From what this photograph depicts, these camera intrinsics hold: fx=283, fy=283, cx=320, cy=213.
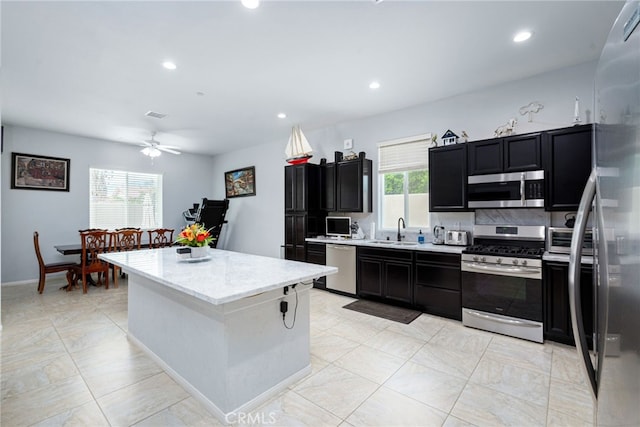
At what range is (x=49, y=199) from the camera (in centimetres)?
559

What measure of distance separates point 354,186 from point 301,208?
108 centimetres

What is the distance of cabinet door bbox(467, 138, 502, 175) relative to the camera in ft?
11.0

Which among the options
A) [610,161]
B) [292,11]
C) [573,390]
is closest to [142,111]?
[292,11]

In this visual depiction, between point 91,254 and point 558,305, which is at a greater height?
point 91,254

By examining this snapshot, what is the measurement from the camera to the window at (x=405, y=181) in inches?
170

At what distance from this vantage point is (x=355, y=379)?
7.48 ft

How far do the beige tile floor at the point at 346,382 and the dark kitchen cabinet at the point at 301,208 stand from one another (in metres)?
2.08

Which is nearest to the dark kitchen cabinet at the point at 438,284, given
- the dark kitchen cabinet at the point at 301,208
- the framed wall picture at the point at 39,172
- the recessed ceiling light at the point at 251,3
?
the dark kitchen cabinet at the point at 301,208

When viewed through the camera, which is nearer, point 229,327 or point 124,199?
point 229,327

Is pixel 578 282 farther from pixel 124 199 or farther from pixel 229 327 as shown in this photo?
pixel 124 199

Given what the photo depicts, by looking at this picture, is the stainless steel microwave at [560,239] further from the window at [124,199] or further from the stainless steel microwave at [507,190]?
the window at [124,199]

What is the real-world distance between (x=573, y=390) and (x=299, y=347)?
208 cm

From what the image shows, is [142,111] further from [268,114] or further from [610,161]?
[610,161]

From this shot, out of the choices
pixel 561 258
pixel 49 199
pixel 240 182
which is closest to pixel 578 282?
pixel 561 258
